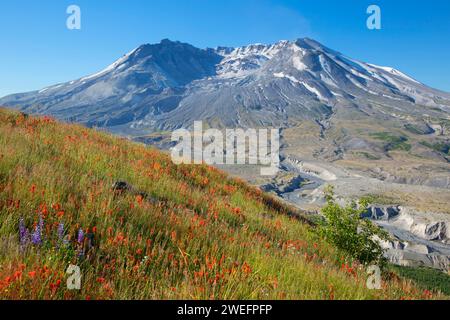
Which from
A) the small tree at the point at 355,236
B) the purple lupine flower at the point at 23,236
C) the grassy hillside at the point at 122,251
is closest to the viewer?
the grassy hillside at the point at 122,251

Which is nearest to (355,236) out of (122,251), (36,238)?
(122,251)

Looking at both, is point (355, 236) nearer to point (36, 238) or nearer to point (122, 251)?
point (122, 251)

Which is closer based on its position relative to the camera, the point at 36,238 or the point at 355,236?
the point at 36,238

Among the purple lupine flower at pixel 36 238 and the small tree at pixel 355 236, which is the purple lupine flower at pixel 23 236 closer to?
the purple lupine flower at pixel 36 238

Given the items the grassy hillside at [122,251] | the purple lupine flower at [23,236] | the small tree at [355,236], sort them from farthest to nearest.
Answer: the small tree at [355,236], the purple lupine flower at [23,236], the grassy hillside at [122,251]

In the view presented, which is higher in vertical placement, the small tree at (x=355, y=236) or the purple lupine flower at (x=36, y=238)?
the purple lupine flower at (x=36, y=238)

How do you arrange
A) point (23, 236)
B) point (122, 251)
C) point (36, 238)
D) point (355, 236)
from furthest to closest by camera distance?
point (355, 236) < point (122, 251) < point (23, 236) < point (36, 238)

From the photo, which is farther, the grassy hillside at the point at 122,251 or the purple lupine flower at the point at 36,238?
the purple lupine flower at the point at 36,238

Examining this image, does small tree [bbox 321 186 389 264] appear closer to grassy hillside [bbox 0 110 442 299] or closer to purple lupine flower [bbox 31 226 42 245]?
grassy hillside [bbox 0 110 442 299]

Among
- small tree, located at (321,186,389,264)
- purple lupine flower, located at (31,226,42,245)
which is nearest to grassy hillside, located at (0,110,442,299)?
purple lupine flower, located at (31,226,42,245)

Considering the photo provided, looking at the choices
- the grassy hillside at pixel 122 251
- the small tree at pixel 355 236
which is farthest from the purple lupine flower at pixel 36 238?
the small tree at pixel 355 236

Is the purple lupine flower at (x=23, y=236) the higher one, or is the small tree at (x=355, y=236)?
the purple lupine flower at (x=23, y=236)

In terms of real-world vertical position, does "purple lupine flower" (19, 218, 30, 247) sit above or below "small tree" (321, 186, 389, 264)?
above
